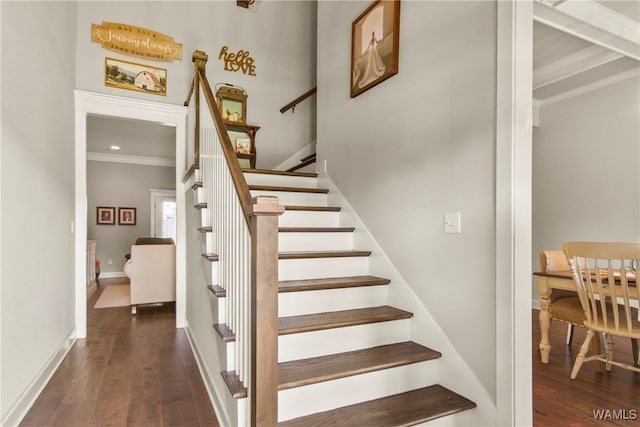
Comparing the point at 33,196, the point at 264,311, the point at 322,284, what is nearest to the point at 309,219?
the point at 322,284

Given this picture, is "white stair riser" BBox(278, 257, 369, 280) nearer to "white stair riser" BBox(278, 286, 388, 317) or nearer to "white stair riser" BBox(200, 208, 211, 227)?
"white stair riser" BBox(278, 286, 388, 317)

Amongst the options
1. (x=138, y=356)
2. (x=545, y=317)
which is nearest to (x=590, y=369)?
(x=545, y=317)

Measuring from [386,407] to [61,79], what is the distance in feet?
11.7

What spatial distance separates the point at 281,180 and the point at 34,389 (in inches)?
96.2

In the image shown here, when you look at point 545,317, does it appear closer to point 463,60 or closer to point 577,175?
Answer: point 463,60

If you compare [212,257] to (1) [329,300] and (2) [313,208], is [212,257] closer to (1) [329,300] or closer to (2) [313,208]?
(1) [329,300]

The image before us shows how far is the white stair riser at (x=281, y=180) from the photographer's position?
345cm

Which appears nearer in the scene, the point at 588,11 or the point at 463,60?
the point at 463,60

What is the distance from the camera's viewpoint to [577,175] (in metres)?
4.55

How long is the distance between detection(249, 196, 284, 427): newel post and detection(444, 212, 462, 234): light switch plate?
109 cm

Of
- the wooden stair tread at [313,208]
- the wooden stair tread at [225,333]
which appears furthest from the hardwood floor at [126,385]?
the wooden stair tread at [313,208]

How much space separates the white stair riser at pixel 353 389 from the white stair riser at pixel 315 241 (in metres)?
1.13

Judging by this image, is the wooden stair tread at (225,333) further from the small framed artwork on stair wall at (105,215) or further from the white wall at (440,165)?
the small framed artwork on stair wall at (105,215)

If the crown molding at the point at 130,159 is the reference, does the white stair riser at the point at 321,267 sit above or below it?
below
